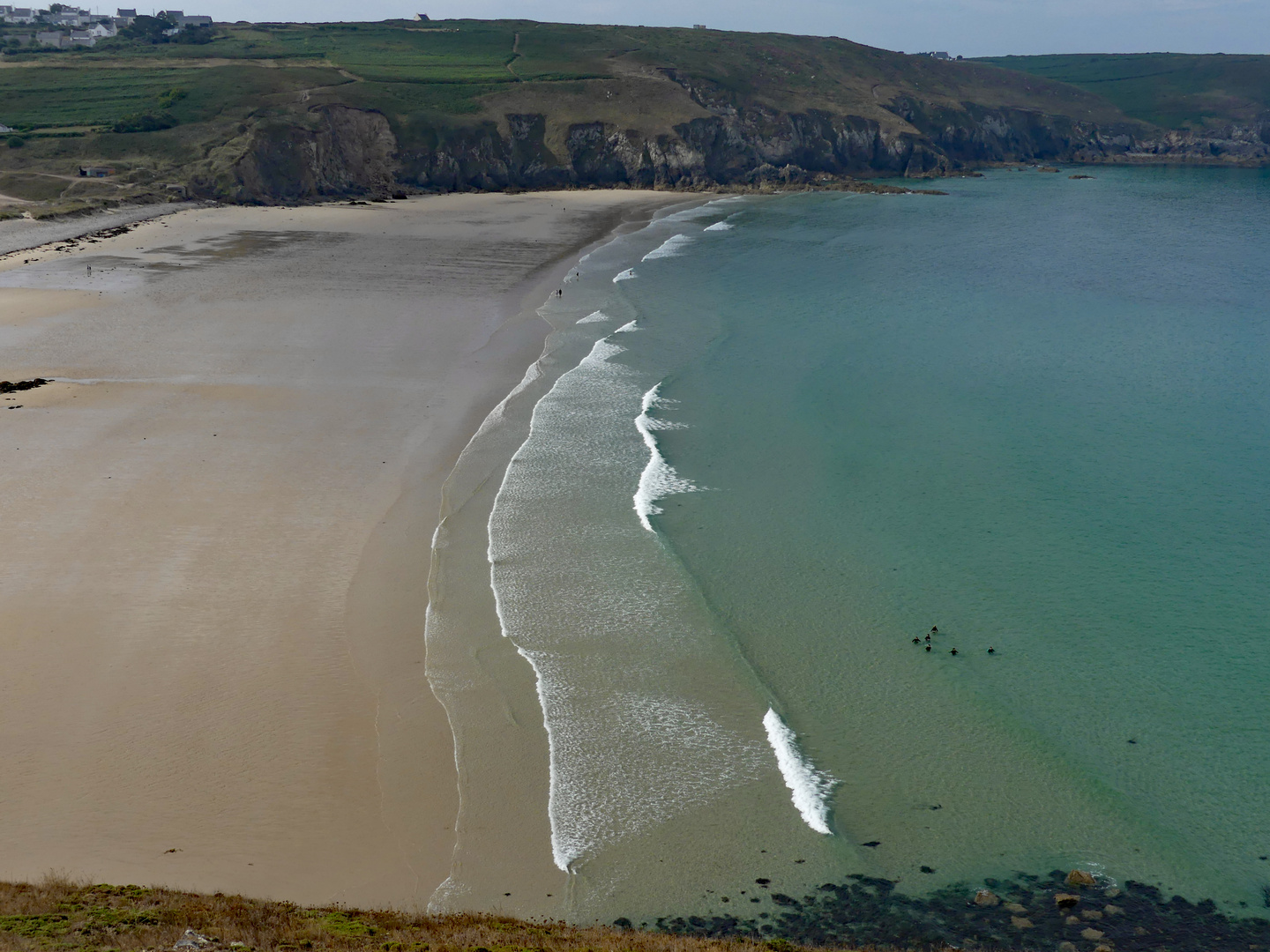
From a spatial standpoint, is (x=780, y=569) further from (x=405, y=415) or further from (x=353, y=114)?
(x=353, y=114)

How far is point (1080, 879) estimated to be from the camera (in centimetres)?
1059

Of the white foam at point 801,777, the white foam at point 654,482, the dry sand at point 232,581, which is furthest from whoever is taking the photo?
the white foam at point 654,482

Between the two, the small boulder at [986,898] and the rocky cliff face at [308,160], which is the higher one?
the rocky cliff face at [308,160]

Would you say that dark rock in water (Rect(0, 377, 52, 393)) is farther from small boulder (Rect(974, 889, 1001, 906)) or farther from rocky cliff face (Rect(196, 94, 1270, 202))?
rocky cliff face (Rect(196, 94, 1270, 202))

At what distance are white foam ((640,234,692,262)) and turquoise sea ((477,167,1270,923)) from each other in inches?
580

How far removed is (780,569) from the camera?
691 inches

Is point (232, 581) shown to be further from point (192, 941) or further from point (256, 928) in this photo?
point (192, 941)

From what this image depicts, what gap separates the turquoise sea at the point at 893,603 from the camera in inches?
446

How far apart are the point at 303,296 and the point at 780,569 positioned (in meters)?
27.6

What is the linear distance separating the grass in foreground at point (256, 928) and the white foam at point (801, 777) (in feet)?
7.81

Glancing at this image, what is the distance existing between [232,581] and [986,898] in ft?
40.6

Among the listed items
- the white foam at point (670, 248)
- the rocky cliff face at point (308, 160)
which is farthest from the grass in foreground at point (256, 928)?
the rocky cliff face at point (308, 160)

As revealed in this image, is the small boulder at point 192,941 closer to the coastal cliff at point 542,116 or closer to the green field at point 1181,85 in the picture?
the coastal cliff at point 542,116

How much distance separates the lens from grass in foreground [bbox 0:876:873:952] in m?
8.13
